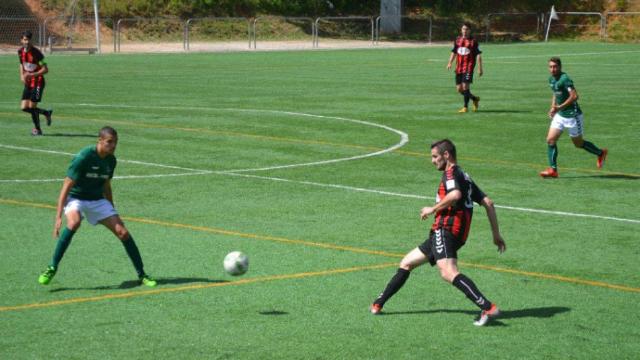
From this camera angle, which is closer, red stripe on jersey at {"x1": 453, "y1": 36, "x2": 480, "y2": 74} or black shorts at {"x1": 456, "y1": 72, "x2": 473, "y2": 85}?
black shorts at {"x1": 456, "y1": 72, "x2": 473, "y2": 85}

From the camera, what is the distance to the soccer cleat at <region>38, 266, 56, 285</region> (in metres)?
11.5

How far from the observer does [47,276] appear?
455 inches

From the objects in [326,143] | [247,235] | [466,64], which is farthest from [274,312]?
[466,64]

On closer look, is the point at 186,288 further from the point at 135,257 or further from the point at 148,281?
the point at 135,257

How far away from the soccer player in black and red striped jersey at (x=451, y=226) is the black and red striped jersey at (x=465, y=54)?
68.0 feet

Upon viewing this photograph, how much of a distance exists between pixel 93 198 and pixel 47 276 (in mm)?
976

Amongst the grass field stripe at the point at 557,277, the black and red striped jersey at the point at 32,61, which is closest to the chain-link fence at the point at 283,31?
the black and red striped jersey at the point at 32,61

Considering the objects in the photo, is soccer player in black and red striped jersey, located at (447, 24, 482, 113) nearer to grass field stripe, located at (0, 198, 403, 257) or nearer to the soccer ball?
grass field stripe, located at (0, 198, 403, 257)

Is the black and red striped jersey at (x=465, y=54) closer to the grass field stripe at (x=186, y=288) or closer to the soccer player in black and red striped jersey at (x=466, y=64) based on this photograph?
the soccer player in black and red striped jersey at (x=466, y=64)

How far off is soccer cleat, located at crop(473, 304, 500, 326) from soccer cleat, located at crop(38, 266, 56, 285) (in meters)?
4.63

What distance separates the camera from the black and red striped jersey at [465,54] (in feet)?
101

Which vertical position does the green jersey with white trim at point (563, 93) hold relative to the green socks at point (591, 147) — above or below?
above

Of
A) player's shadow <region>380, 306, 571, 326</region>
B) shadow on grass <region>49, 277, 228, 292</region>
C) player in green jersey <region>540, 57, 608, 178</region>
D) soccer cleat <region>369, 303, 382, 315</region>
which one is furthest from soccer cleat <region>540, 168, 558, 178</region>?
soccer cleat <region>369, 303, 382, 315</region>

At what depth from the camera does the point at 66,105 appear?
31.9m
